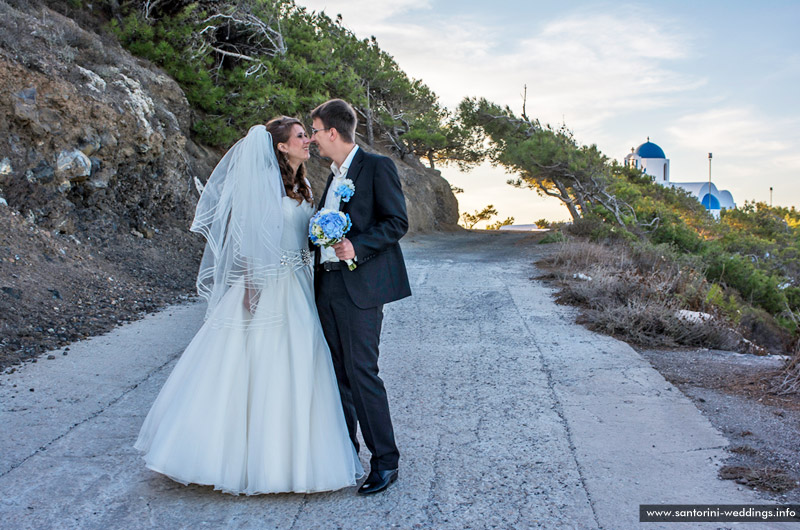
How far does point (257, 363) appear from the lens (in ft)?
12.2

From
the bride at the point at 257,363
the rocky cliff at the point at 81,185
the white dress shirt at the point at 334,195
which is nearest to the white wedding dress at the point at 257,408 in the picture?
the bride at the point at 257,363

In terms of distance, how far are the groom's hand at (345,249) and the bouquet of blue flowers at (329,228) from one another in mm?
23

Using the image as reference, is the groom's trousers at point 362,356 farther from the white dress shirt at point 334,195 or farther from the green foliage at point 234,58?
the green foliage at point 234,58

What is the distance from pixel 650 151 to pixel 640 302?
63102 millimetres

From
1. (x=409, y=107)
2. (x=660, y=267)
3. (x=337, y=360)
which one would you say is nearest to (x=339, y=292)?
(x=337, y=360)

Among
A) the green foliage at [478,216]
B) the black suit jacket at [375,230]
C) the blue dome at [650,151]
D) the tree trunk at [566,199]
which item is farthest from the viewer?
the blue dome at [650,151]

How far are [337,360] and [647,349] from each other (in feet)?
16.0

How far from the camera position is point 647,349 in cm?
759

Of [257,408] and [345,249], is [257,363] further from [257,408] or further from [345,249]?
[345,249]

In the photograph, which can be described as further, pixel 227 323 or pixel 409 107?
pixel 409 107

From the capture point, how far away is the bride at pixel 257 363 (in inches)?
143

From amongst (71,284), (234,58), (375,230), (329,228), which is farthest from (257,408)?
(234,58)

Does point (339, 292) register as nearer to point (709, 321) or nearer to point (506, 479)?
point (506, 479)

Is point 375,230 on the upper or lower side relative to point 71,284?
upper
